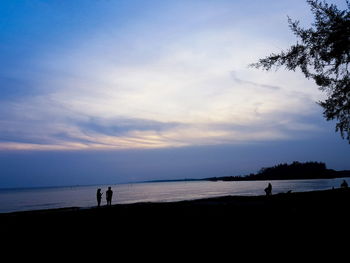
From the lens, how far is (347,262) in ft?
21.3

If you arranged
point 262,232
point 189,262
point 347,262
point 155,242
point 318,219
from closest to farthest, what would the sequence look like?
point 347,262, point 189,262, point 155,242, point 262,232, point 318,219

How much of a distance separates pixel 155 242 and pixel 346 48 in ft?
36.4

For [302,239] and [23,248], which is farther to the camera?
[23,248]

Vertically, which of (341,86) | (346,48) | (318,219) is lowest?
(318,219)

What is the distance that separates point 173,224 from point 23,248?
6721 millimetres

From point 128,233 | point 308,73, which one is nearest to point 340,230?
point 308,73

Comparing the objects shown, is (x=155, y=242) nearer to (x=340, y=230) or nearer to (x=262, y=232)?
(x=262, y=232)

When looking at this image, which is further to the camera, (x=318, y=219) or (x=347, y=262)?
(x=318, y=219)

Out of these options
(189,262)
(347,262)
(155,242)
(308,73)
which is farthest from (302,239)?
(308,73)

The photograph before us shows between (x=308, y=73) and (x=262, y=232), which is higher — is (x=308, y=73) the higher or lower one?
the higher one

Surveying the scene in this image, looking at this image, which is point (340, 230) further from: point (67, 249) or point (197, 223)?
point (67, 249)

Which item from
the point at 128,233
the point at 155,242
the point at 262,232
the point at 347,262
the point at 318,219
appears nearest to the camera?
the point at 347,262

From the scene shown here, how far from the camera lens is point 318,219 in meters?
13.0

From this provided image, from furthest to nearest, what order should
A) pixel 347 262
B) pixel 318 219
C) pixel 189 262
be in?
1. pixel 318 219
2. pixel 189 262
3. pixel 347 262
